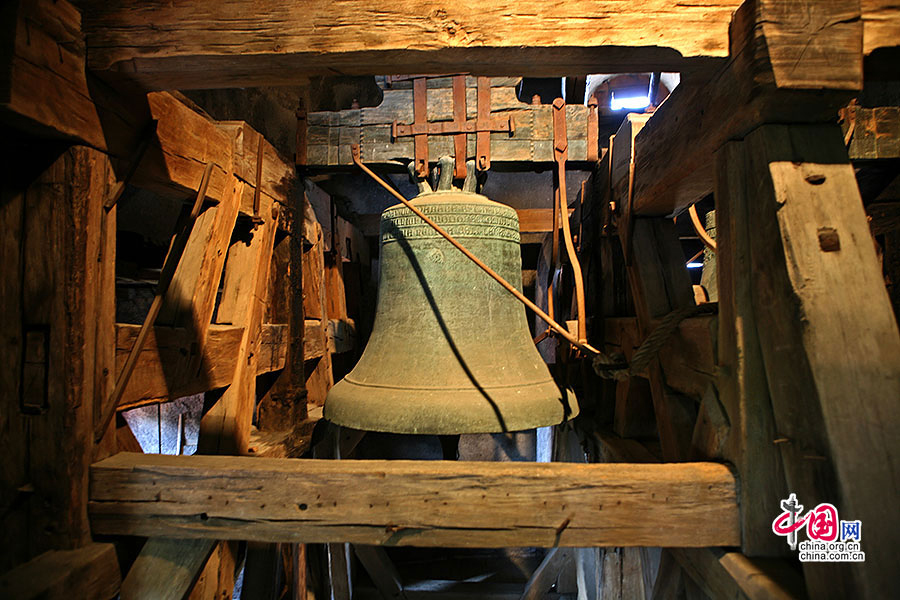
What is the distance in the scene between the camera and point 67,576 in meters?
1.03

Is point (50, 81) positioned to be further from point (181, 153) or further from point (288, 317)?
point (288, 317)

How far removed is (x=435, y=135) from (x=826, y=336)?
1882 millimetres

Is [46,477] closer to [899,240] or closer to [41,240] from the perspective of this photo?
[41,240]

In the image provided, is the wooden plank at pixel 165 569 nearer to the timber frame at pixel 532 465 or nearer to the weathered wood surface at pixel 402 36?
the timber frame at pixel 532 465

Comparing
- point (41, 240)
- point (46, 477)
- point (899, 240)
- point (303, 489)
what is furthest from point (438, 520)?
point (899, 240)

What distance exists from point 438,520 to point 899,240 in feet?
11.5

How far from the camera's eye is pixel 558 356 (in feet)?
9.16

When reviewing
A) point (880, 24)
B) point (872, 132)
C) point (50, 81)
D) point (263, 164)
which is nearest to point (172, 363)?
point (50, 81)

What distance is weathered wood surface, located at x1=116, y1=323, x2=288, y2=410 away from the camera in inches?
53.0

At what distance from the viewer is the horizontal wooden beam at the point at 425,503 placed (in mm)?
1056

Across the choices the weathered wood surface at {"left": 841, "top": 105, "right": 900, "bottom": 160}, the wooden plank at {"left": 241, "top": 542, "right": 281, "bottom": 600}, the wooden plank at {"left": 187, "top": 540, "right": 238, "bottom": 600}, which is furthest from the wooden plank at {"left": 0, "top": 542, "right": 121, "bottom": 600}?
the weathered wood surface at {"left": 841, "top": 105, "right": 900, "bottom": 160}

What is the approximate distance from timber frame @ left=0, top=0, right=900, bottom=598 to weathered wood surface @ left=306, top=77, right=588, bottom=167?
1.06m

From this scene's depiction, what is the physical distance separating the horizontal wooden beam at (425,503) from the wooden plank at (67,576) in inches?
2.6

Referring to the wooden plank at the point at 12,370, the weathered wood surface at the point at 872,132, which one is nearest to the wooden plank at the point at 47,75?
the wooden plank at the point at 12,370
